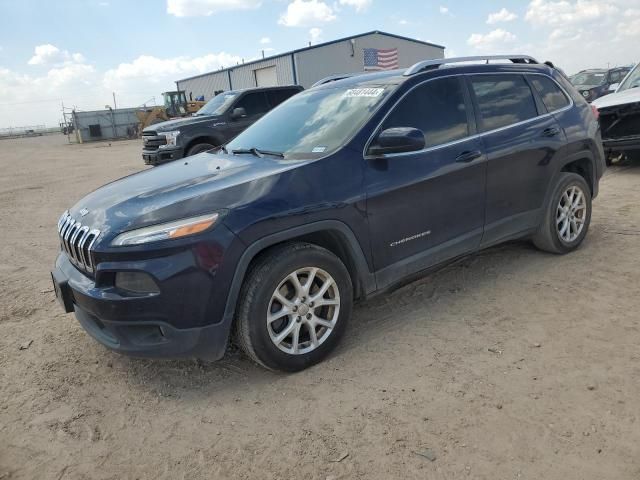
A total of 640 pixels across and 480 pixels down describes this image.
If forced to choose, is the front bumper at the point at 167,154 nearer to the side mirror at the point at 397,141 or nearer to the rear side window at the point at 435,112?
the rear side window at the point at 435,112

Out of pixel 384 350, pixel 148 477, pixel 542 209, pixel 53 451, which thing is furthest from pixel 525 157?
pixel 53 451

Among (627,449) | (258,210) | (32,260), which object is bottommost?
(627,449)

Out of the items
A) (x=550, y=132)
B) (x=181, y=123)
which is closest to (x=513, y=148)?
(x=550, y=132)

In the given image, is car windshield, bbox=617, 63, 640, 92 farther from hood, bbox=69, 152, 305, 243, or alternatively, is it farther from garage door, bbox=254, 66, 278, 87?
garage door, bbox=254, 66, 278, 87

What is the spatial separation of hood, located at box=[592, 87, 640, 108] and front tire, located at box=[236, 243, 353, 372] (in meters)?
7.00

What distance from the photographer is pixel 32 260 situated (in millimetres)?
5871

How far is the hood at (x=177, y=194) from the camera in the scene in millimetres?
2838

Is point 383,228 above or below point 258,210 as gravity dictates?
below

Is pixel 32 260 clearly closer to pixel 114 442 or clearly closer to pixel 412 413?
pixel 114 442

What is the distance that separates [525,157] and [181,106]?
31485 mm

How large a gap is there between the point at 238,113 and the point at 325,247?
8.46 metres

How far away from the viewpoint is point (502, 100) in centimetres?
428

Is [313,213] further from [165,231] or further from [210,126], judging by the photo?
[210,126]

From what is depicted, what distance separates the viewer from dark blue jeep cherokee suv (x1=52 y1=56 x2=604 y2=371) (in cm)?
279
